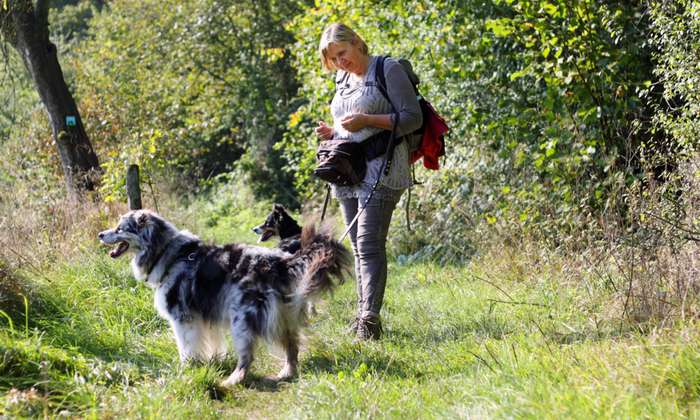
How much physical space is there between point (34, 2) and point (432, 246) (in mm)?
7068

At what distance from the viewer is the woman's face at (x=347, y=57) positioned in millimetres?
4813

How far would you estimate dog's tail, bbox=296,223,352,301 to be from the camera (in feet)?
14.8

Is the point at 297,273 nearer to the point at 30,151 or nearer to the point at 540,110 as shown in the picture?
the point at 540,110

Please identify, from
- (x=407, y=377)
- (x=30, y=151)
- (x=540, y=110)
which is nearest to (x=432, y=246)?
(x=540, y=110)

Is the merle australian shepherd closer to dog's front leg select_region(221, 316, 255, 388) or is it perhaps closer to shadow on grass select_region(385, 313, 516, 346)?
dog's front leg select_region(221, 316, 255, 388)

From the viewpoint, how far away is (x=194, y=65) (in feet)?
57.1

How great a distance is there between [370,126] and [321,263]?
38.8 inches

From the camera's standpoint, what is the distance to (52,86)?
1071cm

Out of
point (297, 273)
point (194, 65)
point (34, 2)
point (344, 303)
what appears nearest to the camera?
point (297, 273)

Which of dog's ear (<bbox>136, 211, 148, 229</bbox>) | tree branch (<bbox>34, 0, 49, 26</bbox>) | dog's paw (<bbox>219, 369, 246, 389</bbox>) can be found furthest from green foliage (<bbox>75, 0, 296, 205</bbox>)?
dog's paw (<bbox>219, 369, 246, 389</bbox>)

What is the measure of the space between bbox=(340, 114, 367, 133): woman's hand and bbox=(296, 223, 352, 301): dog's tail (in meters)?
0.68

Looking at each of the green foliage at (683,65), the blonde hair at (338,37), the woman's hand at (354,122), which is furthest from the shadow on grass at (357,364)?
the green foliage at (683,65)

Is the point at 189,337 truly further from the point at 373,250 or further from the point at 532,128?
the point at 532,128

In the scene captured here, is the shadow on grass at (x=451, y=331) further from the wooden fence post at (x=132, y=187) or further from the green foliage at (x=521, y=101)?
the wooden fence post at (x=132, y=187)
